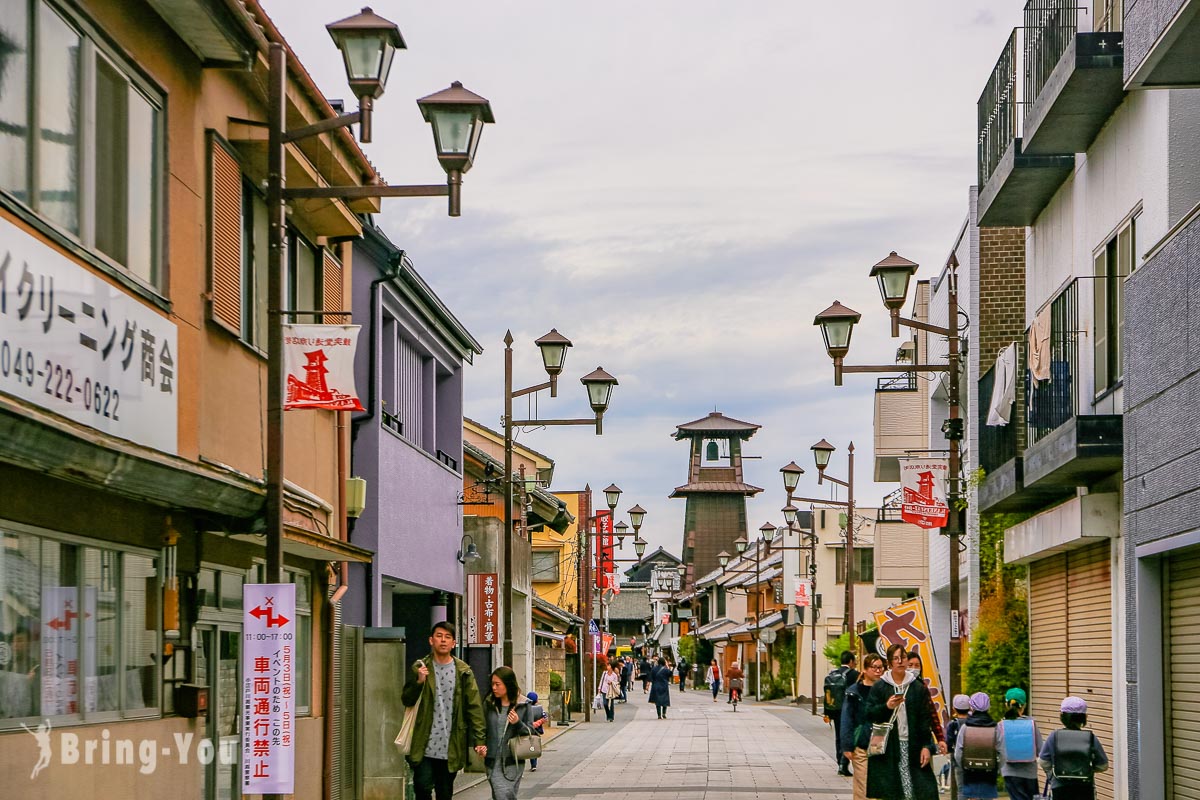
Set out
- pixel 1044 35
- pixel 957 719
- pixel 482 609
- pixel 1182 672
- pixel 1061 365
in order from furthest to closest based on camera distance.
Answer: pixel 482 609 < pixel 1044 35 < pixel 1061 365 < pixel 957 719 < pixel 1182 672

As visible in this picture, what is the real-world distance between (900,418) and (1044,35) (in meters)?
18.2

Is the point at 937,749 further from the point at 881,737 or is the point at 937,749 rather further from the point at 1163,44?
the point at 1163,44

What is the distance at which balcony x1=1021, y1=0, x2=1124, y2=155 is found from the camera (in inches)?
648

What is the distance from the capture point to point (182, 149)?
13039 millimetres

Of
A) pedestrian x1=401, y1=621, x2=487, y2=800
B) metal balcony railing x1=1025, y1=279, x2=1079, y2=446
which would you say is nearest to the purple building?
pedestrian x1=401, y1=621, x2=487, y2=800

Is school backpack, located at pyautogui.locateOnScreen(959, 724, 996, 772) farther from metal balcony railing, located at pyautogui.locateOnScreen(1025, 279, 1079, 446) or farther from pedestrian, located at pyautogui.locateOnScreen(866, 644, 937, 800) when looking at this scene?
metal balcony railing, located at pyautogui.locateOnScreen(1025, 279, 1079, 446)

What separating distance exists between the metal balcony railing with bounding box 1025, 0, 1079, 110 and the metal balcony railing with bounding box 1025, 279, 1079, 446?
2.44 m

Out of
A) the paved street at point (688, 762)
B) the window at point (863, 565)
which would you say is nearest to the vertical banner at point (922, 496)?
the paved street at point (688, 762)

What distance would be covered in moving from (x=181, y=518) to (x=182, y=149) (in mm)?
2833

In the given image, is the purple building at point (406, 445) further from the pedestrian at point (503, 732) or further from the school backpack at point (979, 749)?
the school backpack at point (979, 749)

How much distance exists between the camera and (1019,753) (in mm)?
15328

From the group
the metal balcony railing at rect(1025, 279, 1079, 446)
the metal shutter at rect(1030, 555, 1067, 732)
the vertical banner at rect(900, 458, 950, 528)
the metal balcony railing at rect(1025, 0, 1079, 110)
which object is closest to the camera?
the metal balcony railing at rect(1025, 279, 1079, 446)

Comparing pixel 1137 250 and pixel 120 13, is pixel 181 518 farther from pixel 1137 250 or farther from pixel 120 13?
pixel 1137 250

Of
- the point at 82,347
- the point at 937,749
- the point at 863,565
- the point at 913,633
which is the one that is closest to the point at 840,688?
the point at 913,633
